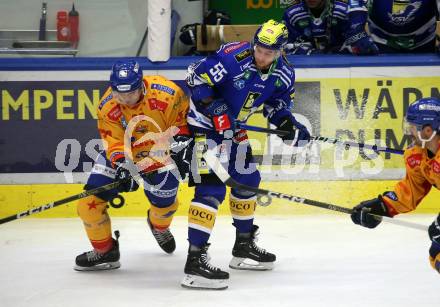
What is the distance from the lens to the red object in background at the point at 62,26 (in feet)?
29.1

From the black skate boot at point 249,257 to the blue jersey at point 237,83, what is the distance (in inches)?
29.7

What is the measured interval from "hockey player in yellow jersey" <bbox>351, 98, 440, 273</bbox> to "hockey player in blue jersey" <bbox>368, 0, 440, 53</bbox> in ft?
11.4

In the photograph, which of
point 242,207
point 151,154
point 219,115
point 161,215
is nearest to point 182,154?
point 219,115

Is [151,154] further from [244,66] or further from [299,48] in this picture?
[299,48]

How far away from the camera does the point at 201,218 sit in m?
4.96

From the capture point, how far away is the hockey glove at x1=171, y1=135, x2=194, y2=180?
5164 mm

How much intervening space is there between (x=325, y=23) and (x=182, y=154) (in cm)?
281

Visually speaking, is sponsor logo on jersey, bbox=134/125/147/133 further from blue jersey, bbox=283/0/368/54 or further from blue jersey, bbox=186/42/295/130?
blue jersey, bbox=283/0/368/54

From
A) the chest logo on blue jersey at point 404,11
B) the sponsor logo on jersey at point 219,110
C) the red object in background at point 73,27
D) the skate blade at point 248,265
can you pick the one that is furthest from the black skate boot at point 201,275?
the red object in background at point 73,27

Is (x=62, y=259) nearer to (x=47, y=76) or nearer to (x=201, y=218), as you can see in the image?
(x=201, y=218)

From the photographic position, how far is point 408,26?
7.62m

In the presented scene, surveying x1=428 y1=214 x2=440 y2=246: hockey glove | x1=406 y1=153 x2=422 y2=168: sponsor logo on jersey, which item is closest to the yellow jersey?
x1=406 y1=153 x2=422 y2=168: sponsor logo on jersey

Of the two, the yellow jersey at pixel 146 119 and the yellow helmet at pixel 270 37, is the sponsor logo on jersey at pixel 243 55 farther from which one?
the yellow jersey at pixel 146 119

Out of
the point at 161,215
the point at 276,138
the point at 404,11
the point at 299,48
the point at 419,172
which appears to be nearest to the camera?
the point at 419,172
